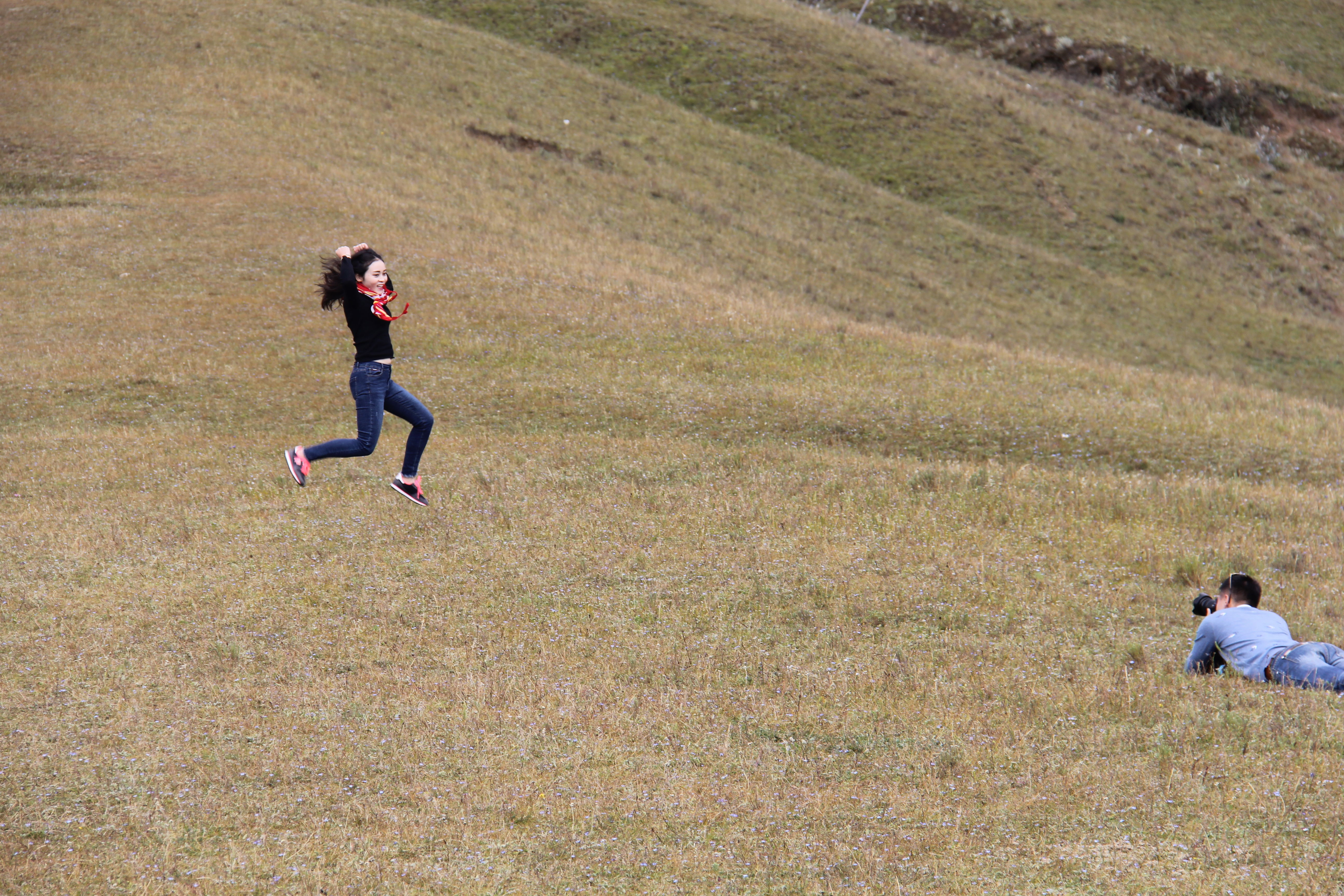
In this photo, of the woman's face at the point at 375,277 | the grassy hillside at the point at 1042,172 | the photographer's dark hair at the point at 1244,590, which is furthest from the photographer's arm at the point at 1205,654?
the grassy hillside at the point at 1042,172

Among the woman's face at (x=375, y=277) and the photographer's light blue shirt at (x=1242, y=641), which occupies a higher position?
the woman's face at (x=375, y=277)

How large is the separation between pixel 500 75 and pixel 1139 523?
4301cm

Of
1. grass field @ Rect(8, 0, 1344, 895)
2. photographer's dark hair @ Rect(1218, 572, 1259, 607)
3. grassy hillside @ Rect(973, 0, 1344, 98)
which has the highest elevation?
grassy hillside @ Rect(973, 0, 1344, 98)

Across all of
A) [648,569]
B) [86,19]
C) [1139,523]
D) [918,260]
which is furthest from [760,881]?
[86,19]

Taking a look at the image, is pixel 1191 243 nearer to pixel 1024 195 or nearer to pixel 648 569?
pixel 1024 195

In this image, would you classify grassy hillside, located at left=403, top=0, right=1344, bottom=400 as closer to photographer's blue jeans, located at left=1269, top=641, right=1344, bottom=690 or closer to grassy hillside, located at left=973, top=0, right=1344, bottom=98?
grassy hillside, located at left=973, top=0, right=1344, bottom=98

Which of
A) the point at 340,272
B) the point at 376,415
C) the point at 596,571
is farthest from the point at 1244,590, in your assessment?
the point at 340,272

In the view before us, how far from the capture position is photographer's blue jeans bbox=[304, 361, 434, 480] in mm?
12484

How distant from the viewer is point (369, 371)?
40.8 ft

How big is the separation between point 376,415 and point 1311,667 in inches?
393

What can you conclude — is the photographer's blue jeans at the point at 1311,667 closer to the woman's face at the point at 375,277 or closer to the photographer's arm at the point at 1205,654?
the photographer's arm at the point at 1205,654

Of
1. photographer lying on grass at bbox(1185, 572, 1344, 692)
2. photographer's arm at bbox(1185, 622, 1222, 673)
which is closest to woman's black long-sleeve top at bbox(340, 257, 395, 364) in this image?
photographer's arm at bbox(1185, 622, 1222, 673)

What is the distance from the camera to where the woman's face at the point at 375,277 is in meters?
12.0

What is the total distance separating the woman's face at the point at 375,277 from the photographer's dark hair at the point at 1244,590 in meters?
9.46
